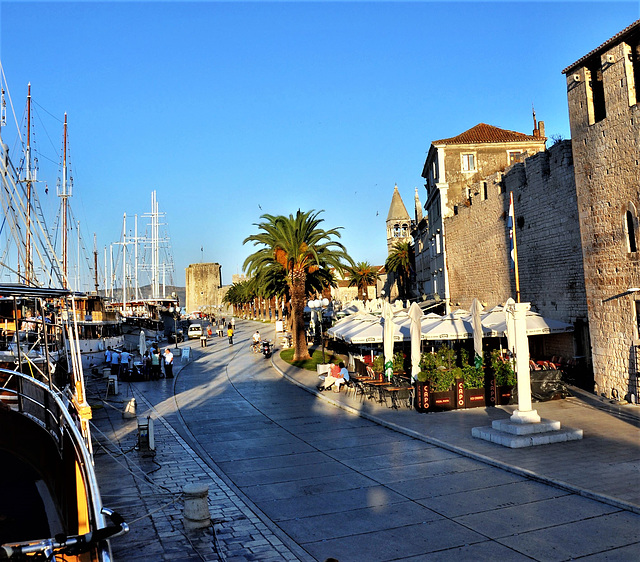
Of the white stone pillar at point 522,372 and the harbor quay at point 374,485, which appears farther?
the white stone pillar at point 522,372

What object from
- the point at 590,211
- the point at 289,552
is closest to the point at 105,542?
the point at 289,552

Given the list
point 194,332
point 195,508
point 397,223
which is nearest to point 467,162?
point 194,332

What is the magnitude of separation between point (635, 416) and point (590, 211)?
6.24 meters

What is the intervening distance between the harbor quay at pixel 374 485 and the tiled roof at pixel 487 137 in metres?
25.8

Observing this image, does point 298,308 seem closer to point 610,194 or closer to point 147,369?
point 147,369

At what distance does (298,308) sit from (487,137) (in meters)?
18.7

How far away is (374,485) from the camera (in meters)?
9.71

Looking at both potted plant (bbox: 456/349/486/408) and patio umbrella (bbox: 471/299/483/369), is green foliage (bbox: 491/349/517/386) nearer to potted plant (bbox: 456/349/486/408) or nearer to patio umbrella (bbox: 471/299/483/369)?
potted plant (bbox: 456/349/486/408)

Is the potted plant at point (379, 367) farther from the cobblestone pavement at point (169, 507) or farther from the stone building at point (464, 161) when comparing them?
the stone building at point (464, 161)

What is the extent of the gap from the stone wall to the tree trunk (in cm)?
989

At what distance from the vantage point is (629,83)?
15203 millimetres

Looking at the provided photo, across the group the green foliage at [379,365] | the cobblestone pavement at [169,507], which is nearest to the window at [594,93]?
the green foliage at [379,365]

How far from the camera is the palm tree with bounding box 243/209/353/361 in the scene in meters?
31.6

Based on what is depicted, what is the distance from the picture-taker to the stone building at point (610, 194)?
15273 mm
